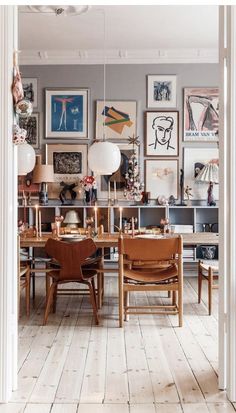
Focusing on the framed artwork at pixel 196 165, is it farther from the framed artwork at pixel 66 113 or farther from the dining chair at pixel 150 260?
the dining chair at pixel 150 260

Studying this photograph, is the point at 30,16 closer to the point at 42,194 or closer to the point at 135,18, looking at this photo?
the point at 135,18

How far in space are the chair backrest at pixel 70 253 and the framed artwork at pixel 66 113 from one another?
303 centimetres

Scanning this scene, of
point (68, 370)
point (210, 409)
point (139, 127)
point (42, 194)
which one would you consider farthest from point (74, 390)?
point (139, 127)

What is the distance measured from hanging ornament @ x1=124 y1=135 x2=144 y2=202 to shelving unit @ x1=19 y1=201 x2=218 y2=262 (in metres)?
0.18

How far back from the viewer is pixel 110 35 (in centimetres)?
609

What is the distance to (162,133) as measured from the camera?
6793mm

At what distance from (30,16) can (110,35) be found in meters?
1.17

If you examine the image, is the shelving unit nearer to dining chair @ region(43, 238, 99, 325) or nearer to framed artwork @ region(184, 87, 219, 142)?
framed artwork @ region(184, 87, 219, 142)

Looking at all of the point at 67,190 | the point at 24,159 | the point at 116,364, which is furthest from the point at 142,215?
the point at 116,364

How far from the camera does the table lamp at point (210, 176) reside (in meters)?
6.57

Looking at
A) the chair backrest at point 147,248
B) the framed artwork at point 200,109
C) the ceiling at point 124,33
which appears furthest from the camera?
the framed artwork at point 200,109

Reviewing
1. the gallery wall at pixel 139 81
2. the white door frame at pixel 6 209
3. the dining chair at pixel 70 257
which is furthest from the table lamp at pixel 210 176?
the white door frame at pixel 6 209

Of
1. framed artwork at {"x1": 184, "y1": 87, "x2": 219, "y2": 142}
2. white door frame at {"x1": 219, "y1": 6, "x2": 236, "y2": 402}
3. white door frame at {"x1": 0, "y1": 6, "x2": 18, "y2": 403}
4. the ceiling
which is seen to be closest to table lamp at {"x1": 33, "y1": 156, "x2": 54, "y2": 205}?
the ceiling

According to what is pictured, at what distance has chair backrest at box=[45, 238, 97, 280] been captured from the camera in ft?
13.5
